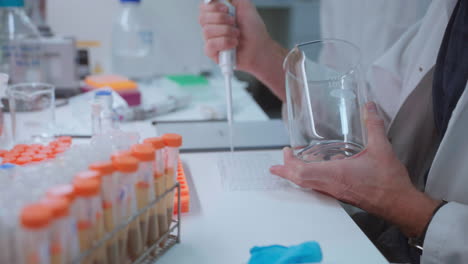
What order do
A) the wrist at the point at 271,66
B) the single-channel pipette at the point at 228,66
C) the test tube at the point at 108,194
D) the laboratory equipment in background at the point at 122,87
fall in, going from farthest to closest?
the laboratory equipment in background at the point at 122,87, the wrist at the point at 271,66, the single-channel pipette at the point at 228,66, the test tube at the point at 108,194

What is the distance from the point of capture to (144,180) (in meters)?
0.58

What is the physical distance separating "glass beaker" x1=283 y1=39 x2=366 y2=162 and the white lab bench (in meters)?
0.10

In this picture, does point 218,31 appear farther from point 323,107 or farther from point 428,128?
point 428,128

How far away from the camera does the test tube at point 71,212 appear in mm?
454

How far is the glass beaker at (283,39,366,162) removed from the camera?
869mm

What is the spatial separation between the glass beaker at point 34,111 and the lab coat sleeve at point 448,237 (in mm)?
875

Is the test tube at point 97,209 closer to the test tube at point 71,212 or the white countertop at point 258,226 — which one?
the test tube at point 71,212

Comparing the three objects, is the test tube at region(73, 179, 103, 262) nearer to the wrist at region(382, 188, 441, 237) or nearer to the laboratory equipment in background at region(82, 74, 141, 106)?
the wrist at region(382, 188, 441, 237)

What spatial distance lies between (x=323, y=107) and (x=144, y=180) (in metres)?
0.45

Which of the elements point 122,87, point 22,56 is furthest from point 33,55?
point 122,87

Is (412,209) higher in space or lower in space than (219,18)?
lower

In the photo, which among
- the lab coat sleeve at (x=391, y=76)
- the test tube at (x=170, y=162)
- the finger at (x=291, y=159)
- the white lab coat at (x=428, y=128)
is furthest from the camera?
→ the lab coat sleeve at (x=391, y=76)

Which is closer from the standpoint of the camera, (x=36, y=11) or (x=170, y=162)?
(x=170, y=162)

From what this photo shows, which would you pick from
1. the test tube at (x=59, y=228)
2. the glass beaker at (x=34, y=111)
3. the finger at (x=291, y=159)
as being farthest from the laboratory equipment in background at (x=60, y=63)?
the test tube at (x=59, y=228)
